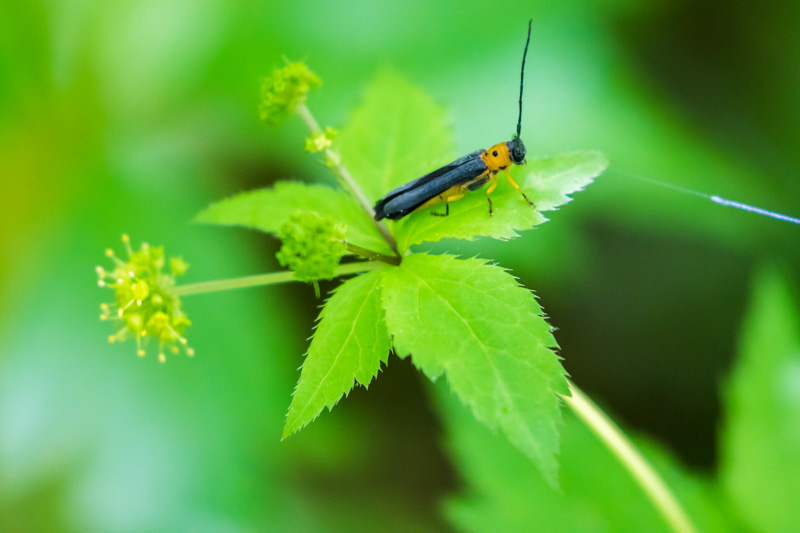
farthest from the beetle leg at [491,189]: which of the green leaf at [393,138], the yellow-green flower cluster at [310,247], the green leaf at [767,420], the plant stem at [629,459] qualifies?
the green leaf at [767,420]

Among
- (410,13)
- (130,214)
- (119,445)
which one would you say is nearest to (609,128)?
(410,13)

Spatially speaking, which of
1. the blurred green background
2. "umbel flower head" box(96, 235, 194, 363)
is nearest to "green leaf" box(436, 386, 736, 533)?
the blurred green background

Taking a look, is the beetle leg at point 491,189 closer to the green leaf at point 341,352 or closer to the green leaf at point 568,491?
the green leaf at point 341,352

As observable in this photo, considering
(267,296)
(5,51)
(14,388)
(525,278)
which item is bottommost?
(525,278)

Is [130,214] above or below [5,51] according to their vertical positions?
below

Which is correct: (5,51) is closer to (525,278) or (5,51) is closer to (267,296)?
(267,296)

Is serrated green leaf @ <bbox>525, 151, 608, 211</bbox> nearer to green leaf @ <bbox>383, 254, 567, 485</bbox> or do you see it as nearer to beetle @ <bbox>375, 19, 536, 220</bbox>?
beetle @ <bbox>375, 19, 536, 220</bbox>

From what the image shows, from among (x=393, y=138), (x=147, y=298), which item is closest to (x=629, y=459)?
(x=393, y=138)
